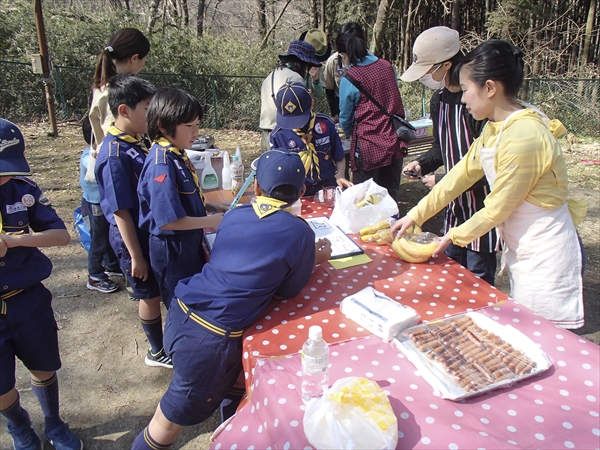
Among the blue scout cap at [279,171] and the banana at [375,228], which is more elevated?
the blue scout cap at [279,171]

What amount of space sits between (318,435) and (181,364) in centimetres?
75

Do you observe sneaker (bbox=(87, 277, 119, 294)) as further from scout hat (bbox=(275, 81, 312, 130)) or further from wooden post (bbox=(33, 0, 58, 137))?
wooden post (bbox=(33, 0, 58, 137))

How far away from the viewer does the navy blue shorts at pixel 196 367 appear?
1.63 metres

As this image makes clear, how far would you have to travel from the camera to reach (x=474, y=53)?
1.83m

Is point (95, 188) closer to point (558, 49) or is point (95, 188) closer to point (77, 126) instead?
point (77, 126)

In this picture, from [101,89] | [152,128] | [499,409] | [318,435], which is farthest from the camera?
[101,89]

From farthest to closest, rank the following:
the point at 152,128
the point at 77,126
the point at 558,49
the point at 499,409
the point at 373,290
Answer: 1. the point at 558,49
2. the point at 77,126
3. the point at 152,128
4. the point at 373,290
5. the point at 499,409

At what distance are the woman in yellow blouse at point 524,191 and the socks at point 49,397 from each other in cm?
192

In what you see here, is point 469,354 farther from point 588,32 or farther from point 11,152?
point 588,32

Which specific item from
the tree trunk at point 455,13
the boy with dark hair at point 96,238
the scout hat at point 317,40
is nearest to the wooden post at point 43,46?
the boy with dark hair at point 96,238

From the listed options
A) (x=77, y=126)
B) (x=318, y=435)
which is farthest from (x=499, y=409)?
(x=77, y=126)

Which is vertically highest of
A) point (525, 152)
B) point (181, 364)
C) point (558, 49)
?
point (558, 49)

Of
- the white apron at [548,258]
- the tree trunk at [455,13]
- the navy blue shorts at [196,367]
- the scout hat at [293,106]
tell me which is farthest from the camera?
the tree trunk at [455,13]

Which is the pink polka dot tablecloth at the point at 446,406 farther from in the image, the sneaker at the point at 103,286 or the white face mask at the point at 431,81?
the sneaker at the point at 103,286
